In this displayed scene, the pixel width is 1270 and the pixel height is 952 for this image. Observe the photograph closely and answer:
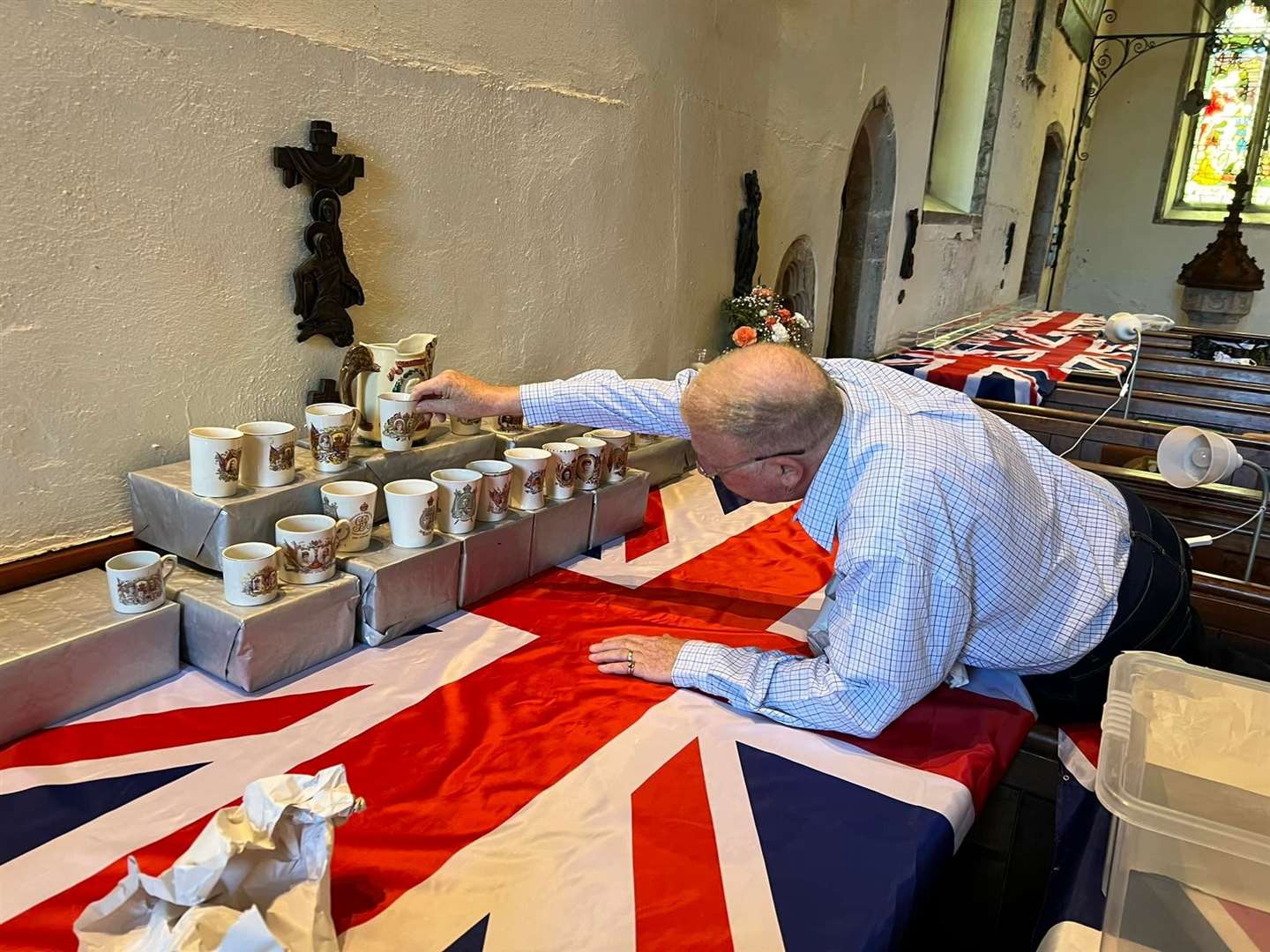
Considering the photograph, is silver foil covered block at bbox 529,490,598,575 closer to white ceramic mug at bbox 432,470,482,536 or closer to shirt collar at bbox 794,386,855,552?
white ceramic mug at bbox 432,470,482,536

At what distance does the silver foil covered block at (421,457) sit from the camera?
5.14 feet

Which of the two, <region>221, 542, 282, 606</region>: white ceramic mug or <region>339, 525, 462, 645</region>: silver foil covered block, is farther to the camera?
<region>339, 525, 462, 645</region>: silver foil covered block

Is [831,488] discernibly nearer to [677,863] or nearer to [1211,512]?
[677,863]

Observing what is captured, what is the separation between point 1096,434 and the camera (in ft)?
8.89

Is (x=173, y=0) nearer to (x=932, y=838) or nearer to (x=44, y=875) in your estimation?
(x=44, y=875)

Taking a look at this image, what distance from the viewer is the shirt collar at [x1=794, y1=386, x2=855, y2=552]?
126 centimetres

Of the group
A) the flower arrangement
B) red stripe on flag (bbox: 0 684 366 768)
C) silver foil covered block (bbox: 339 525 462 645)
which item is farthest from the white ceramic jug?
the flower arrangement

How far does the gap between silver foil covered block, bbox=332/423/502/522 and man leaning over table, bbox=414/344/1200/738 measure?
51 centimetres

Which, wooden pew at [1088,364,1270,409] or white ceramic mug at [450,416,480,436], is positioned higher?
white ceramic mug at [450,416,480,436]

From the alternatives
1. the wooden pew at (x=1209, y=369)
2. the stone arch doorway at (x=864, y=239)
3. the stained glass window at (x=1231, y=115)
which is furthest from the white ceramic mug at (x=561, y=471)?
the stained glass window at (x=1231, y=115)

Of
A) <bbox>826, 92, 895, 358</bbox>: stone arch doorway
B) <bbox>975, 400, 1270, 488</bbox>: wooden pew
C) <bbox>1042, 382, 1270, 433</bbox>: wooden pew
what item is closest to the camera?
<bbox>975, 400, 1270, 488</bbox>: wooden pew

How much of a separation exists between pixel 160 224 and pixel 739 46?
208cm

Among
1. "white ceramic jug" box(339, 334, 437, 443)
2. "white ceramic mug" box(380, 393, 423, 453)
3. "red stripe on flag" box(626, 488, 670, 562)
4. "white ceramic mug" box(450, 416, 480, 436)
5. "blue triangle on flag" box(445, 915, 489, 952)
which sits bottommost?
"blue triangle on flag" box(445, 915, 489, 952)

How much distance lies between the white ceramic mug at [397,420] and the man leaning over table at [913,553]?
55 cm
